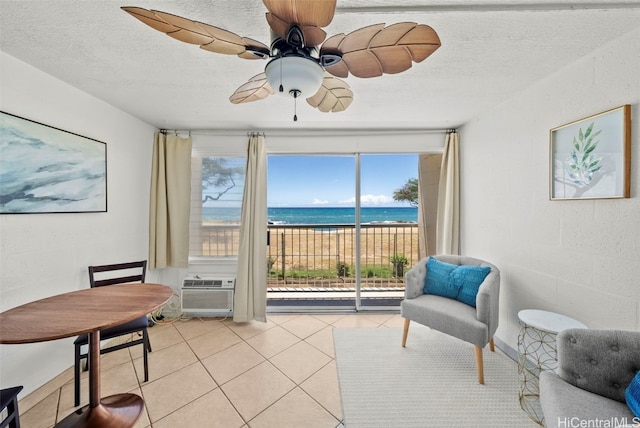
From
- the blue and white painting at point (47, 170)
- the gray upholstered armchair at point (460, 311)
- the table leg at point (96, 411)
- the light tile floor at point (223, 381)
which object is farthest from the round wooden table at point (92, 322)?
the gray upholstered armchair at point (460, 311)

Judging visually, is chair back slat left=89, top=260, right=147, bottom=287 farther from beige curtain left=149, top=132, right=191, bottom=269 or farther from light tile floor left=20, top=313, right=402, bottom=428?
light tile floor left=20, top=313, right=402, bottom=428

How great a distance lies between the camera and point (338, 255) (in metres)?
4.32

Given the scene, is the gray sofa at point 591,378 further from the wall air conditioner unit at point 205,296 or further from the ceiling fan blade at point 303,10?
the wall air conditioner unit at point 205,296

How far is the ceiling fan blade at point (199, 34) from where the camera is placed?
819mm

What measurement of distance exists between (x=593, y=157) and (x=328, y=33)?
1.80m

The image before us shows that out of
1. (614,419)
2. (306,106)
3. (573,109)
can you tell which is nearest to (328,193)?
(306,106)

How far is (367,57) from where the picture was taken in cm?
105

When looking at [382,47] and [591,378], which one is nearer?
[382,47]

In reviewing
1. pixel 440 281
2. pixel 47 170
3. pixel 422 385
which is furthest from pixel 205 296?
pixel 440 281

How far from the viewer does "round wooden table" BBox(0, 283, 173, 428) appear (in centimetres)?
118

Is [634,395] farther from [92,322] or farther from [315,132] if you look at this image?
[315,132]

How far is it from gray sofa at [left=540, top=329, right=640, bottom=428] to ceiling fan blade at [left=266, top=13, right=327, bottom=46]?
189cm

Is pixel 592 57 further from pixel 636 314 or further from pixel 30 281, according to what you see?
pixel 30 281

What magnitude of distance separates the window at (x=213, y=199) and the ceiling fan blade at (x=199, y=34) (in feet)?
6.97
